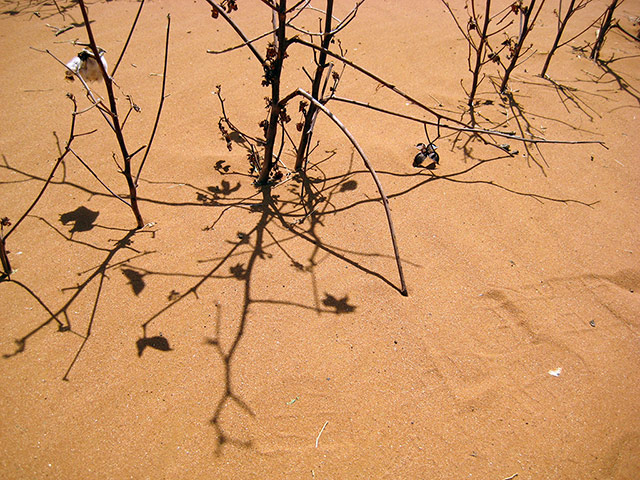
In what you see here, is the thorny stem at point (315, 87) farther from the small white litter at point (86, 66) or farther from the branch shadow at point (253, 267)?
the small white litter at point (86, 66)

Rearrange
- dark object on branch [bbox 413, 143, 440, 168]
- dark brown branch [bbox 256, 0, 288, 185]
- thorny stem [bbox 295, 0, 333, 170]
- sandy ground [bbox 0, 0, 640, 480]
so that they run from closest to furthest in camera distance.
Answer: sandy ground [bbox 0, 0, 640, 480] → dark brown branch [bbox 256, 0, 288, 185] → thorny stem [bbox 295, 0, 333, 170] → dark object on branch [bbox 413, 143, 440, 168]

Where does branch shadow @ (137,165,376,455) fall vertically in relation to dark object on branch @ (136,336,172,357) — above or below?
above

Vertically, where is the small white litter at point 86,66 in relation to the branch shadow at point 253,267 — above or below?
above

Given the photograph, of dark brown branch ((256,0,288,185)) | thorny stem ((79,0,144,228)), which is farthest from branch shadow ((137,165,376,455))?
thorny stem ((79,0,144,228))

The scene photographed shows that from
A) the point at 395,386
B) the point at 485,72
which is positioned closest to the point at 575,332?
the point at 395,386

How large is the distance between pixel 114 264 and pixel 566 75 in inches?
140

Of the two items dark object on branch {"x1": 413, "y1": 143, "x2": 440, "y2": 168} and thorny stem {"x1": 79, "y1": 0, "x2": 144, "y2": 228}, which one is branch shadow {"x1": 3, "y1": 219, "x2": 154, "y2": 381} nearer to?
thorny stem {"x1": 79, "y1": 0, "x2": 144, "y2": 228}

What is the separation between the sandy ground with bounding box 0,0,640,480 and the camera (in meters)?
1.31

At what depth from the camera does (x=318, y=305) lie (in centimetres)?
165

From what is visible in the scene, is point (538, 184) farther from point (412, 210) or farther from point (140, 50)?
point (140, 50)

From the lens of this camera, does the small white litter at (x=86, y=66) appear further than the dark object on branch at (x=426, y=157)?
No

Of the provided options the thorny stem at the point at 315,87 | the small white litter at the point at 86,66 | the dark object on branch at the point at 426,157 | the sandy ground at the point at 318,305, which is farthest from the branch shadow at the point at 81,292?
the dark object on branch at the point at 426,157

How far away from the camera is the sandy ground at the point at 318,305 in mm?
1312

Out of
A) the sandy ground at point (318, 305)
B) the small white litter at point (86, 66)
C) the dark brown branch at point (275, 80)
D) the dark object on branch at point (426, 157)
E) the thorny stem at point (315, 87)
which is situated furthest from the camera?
the dark object on branch at point (426, 157)
